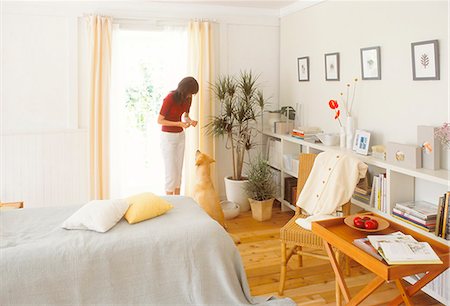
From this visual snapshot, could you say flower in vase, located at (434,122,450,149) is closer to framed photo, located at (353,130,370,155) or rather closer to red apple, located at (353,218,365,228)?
framed photo, located at (353,130,370,155)

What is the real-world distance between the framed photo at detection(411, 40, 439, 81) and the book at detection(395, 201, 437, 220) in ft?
2.98

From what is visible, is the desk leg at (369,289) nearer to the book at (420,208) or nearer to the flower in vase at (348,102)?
the book at (420,208)

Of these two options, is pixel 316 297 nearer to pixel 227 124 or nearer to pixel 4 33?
pixel 227 124

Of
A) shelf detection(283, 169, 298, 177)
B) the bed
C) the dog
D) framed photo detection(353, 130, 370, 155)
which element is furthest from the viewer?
shelf detection(283, 169, 298, 177)

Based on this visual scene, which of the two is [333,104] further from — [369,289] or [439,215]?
[369,289]

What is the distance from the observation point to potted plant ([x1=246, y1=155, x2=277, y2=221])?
176 inches

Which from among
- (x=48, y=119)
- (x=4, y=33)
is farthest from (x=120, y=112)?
(x=4, y=33)

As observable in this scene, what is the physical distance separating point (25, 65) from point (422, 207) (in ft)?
13.3

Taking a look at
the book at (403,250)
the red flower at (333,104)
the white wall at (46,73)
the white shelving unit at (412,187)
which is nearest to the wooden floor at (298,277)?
the white shelving unit at (412,187)

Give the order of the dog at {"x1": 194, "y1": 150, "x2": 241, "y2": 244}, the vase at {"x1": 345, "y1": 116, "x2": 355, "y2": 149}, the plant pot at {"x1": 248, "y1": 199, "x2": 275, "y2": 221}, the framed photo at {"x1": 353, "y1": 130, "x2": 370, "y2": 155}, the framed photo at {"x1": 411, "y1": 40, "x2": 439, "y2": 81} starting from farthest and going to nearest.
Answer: the plant pot at {"x1": 248, "y1": 199, "x2": 275, "y2": 221}, the dog at {"x1": 194, "y1": 150, "x2": 241, "y2": 244}, the vase at {"x1": 345, "y1": 116, "x2": 355, "y2": 149}, the framed photo at {"x1": 353, "y1": 130, "x2": 370, "y2": 155}, the framed photo at {"x1": 411, "y1": 40, "x2": 439, "y2": 81}

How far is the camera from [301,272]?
322 centimetres

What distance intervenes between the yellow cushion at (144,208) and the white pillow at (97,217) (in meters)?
0.07

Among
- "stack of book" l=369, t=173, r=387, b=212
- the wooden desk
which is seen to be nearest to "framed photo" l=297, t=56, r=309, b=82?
"stack of book" l=369, t=173, r=387, b=212

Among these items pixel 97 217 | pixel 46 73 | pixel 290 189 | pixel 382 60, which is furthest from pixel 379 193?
pixel 46 73
